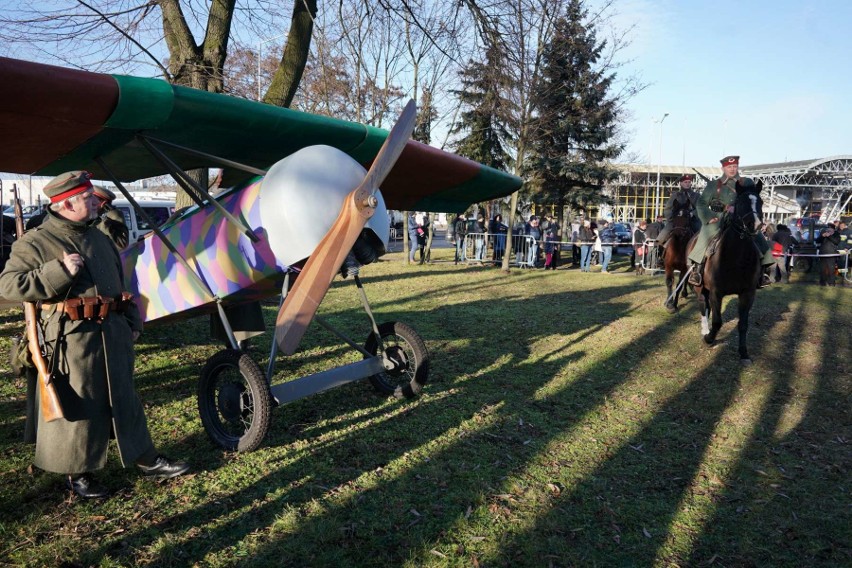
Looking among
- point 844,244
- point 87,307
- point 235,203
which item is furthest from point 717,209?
point 844,244

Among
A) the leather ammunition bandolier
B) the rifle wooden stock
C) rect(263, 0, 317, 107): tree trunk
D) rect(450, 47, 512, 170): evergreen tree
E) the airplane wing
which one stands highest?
rect(450, 47, 512, 170): evergreen tree

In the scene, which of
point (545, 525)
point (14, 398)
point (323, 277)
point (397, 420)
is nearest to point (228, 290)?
point (323, 277)

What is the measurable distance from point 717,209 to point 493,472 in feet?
21.3

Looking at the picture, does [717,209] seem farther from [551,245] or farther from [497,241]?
[497,241]

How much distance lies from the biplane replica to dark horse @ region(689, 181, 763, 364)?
4.71 meters

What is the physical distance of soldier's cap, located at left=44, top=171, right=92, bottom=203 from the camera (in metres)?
3.26

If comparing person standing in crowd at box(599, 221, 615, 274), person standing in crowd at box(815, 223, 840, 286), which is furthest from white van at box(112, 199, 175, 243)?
person standing in crowd at box(815, 223, 840, 286)

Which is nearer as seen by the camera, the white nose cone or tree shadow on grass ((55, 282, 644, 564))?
tree shadow on grass ((55, 282, 644, 564))

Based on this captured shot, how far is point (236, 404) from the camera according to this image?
4.37 metres

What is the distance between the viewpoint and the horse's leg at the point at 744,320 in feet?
23.9

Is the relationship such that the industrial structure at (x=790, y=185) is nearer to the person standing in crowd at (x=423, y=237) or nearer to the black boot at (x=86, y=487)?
the person standing in crowd at (x=423, y=237)

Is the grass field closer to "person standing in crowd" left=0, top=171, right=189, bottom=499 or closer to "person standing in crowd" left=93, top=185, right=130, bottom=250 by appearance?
→ "person standing in crowd" left=0, top=171, right=189, bottom=499

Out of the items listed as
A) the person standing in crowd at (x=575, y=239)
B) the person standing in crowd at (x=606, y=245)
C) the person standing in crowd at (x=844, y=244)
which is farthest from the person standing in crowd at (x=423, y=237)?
the person standing in crowd at (x=844, y=244)

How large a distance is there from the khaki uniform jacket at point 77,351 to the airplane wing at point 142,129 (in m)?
0.80
